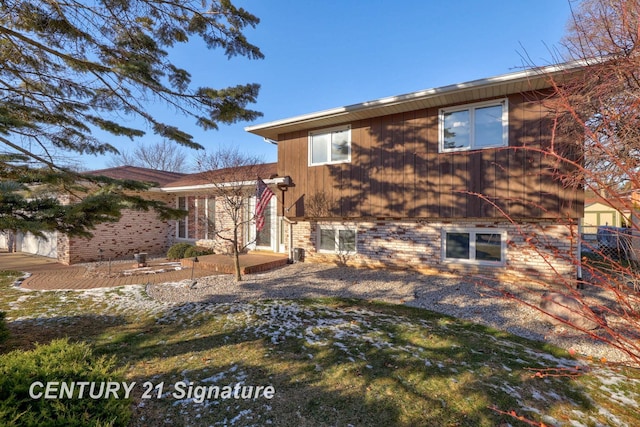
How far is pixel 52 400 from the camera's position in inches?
91.4

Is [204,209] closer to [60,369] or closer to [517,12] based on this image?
[60,369]

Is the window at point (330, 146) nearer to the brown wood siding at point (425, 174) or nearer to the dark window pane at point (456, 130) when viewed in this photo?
the brown wood siding at point (425, 174)

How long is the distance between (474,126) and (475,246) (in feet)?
11.0

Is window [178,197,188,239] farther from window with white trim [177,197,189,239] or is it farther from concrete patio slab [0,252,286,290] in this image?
concrete patio slab [0,252,286,290]

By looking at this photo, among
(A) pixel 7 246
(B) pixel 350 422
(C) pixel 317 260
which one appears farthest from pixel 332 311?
(A) pixel 7 246

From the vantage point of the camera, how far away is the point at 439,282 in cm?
793

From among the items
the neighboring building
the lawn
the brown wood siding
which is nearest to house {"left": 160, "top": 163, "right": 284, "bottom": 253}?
the brown wood siding

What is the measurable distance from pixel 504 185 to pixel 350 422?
680cm

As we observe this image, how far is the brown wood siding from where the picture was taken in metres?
6.96

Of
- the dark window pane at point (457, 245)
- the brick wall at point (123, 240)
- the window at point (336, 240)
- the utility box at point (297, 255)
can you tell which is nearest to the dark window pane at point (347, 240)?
the window at point (336, 240)

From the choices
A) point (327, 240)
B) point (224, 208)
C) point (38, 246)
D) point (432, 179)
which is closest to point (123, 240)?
point (38, 246)

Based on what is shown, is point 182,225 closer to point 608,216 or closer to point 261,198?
point 261,198

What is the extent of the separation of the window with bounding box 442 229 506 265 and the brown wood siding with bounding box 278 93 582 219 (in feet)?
3.02

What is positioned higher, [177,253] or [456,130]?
[456,130]
